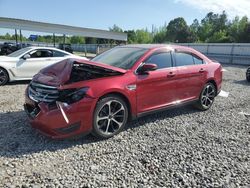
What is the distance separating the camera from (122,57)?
516 centimetres

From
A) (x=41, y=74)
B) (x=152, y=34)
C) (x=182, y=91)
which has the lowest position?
(x=182, y=91)

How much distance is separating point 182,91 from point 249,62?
21359 millimetres

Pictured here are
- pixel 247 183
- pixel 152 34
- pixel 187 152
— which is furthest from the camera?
pixel 152 34

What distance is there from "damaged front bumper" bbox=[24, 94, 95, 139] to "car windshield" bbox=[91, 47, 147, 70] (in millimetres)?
1175

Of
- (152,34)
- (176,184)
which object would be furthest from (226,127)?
(152,34)

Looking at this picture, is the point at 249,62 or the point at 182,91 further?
the point at 249,62

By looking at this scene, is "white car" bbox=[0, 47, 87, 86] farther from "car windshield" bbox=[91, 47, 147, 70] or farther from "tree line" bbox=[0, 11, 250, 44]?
"tree line" bbox=[0, 11, 250, 44]

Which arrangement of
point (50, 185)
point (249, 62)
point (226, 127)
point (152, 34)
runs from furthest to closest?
1. point (152, 34)
2. point (249, 62)
3. point (226, 127)
4. point (50, 185)

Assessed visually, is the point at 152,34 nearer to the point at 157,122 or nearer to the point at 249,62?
the point at 249,62

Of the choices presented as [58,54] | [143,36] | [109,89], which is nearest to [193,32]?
[143,36]

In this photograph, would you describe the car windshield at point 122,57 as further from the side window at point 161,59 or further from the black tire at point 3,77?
the black tire at point 3,77

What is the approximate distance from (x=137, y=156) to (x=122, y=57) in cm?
215

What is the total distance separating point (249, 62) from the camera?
24.0 m

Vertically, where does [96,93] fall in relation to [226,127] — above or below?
above
